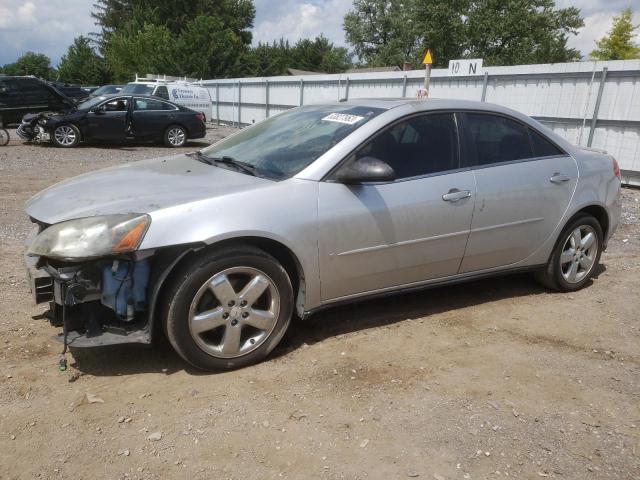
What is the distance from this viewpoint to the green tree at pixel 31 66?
73.3m

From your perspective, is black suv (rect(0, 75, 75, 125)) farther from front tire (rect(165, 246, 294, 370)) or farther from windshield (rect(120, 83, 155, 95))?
front tire (rect(165, 246, 294, 370))

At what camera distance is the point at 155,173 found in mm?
3711

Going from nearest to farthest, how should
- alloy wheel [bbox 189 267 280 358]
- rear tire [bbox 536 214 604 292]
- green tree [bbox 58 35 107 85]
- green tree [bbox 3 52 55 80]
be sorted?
alloy wheel [bbox 189 267 280 358]
rear tire [bbox 536 214 604 292]
green tree [bbox 58 35 107 85]
green tree [bbox 3 52 55 80]

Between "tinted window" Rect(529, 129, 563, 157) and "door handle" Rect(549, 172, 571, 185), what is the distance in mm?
178

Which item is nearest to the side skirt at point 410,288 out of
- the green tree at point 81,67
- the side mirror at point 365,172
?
the side mirror at point 365,172

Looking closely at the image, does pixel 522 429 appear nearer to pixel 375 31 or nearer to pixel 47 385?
pixel 47 385

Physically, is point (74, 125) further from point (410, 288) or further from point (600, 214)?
point (600, 214)

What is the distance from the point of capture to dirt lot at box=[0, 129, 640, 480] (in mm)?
2523

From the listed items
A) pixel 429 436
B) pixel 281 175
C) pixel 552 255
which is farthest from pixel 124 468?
pixel 552 255

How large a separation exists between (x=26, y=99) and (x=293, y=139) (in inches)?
598

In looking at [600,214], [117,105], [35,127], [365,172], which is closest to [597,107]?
[600,214]

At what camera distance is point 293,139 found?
12.6 feet

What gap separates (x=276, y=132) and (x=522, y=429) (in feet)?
8.40

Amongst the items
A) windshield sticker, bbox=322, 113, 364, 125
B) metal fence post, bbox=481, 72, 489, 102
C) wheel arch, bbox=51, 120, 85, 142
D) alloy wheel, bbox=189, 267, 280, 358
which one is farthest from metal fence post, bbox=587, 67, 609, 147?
wheel arch, bbox=51, 120, 85, 142
